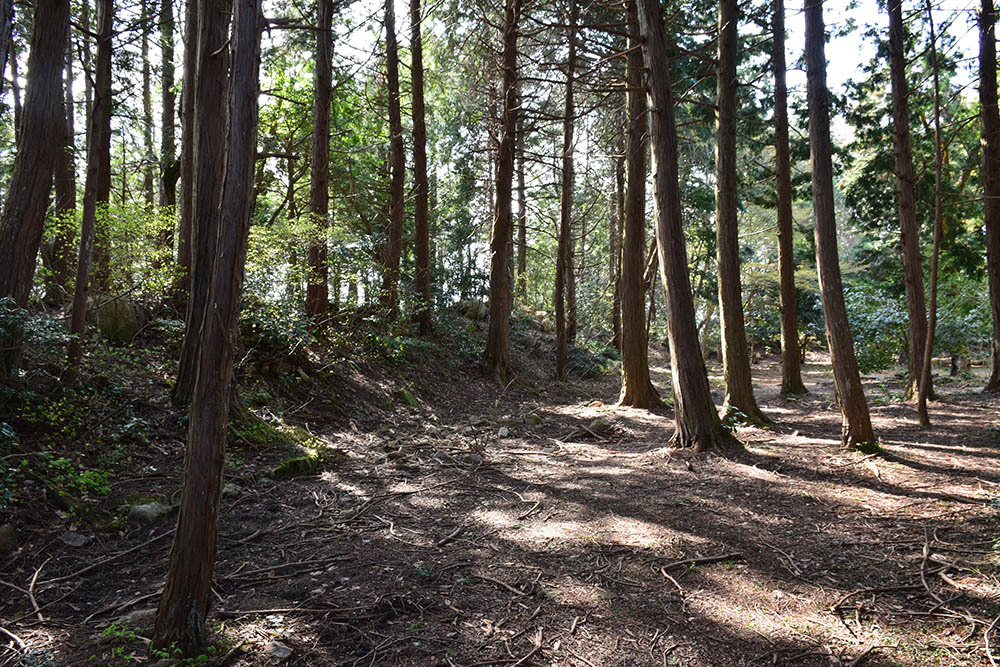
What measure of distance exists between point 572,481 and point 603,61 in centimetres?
532

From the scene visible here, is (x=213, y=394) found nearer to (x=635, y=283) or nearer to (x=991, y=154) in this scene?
(x=635, y=283)

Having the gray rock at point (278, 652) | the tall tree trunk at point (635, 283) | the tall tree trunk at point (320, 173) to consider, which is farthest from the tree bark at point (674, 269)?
the tall tree trunk at point (320, 173)

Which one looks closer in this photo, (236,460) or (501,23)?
(236,460)

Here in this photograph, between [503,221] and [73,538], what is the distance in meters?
10.8

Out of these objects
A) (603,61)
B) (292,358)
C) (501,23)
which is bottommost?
(292,358)

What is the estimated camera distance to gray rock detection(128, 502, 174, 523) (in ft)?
15.1

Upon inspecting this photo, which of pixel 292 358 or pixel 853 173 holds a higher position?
pixel 853 173

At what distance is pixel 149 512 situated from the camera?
4.66 metres

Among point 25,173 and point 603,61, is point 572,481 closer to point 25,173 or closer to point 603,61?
point 603,61

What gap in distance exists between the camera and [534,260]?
27.6 m

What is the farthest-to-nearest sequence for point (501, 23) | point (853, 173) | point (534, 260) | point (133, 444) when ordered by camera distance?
point (534, 260), point (853, 173), point (501, 23), point (133, 444)

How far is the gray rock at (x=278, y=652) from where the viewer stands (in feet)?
9.12

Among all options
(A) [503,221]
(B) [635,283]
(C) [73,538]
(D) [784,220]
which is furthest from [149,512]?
(D) [784,220]

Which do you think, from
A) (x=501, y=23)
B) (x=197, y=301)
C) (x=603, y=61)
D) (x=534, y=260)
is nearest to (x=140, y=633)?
(x=197, y=301)
